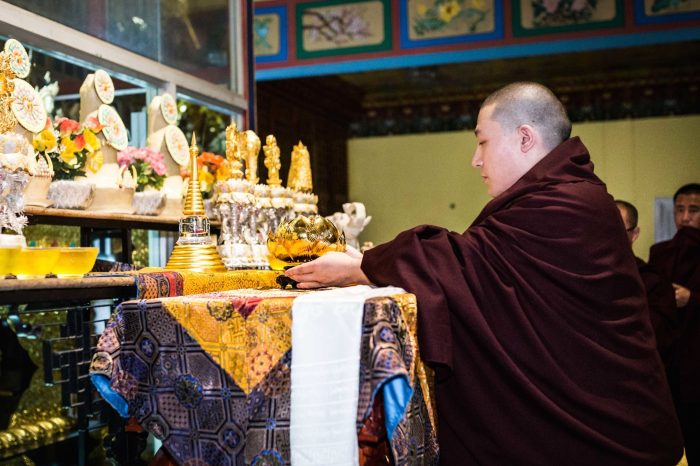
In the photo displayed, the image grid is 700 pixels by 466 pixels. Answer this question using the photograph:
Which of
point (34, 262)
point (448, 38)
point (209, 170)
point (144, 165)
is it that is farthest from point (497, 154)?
point (448, 38)

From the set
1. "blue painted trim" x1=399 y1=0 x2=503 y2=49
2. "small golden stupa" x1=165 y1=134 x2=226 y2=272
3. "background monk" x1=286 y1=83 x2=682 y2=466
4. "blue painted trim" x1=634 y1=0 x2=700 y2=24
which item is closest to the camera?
"background monk" x1=286 y1=83 x2=682 y2=466

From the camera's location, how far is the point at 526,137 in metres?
2.08

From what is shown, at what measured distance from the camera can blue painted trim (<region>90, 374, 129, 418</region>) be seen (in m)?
1.63

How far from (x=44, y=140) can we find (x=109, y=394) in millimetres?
1326

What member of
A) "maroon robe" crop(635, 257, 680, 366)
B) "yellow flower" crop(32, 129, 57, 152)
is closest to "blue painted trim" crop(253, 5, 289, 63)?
"maroon robe" crop(635, 257, 680, 366)

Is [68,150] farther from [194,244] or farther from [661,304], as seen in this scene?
[661,304]

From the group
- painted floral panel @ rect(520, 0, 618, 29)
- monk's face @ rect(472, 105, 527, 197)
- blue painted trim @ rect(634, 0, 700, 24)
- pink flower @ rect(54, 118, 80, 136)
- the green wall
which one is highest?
painted floral panel @ rect(520, 0, 618, 29)

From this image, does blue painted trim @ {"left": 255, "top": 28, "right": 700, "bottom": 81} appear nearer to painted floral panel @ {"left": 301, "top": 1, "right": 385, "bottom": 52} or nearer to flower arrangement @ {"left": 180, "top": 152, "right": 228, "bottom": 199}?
painted floral panel @ {"left": 301, "top": 1, "right": 385, "bottom": 52}

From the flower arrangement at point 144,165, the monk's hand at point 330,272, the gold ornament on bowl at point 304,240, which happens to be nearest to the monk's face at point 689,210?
the flower arrangement at point 144,165

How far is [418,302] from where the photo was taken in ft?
5.44

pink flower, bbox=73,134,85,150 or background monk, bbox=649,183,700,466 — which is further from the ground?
pink flower, bbox=73,134,85,150

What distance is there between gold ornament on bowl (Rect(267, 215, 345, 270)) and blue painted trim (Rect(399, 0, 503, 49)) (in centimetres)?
428

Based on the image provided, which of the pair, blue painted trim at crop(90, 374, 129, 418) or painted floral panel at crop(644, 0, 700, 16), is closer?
blue painted trim at crop(90, 374, 129, 418)

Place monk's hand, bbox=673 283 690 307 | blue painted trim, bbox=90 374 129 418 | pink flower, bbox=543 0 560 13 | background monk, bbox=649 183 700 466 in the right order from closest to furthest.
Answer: blue painted trim, bbox=90 374 129 418, background monk, bbox=649 183 700 466, monk's hand, bbox=673 283 690 307, pink flower, bbox=543 0 560 13
